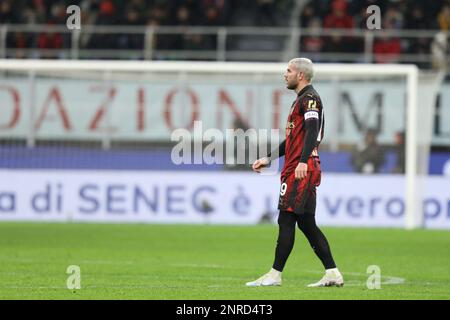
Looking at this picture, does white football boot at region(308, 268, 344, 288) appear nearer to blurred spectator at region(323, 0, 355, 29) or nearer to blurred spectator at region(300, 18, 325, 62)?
blurred spectator at region(300, 18, 325, 62)

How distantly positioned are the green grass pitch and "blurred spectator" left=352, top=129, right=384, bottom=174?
172 cm

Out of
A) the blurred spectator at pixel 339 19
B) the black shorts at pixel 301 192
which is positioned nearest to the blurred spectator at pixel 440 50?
the blurred spectator at pixel 339 19

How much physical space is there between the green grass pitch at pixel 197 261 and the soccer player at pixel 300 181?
0.34 meters

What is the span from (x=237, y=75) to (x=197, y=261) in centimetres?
996

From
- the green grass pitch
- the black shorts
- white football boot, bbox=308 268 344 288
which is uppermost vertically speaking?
the black shorts

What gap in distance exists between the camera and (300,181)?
1133 cm

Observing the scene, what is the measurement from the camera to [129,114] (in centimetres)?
2492

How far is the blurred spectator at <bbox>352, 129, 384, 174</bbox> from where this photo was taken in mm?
24422

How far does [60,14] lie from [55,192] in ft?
23.6

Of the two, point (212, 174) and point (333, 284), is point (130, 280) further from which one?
point (212, 174)

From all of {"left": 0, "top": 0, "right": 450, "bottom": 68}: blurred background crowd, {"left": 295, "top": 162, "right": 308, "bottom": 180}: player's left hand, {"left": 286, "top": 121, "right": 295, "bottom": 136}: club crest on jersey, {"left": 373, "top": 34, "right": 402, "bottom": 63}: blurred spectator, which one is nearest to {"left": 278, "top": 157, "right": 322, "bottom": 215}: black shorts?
{"left": 295, "top": 162, "right": 308, "bottom": 180}: player's left hand

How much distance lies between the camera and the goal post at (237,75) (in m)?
24.2

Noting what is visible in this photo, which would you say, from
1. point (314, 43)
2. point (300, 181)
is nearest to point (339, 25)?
point (314, 43)
